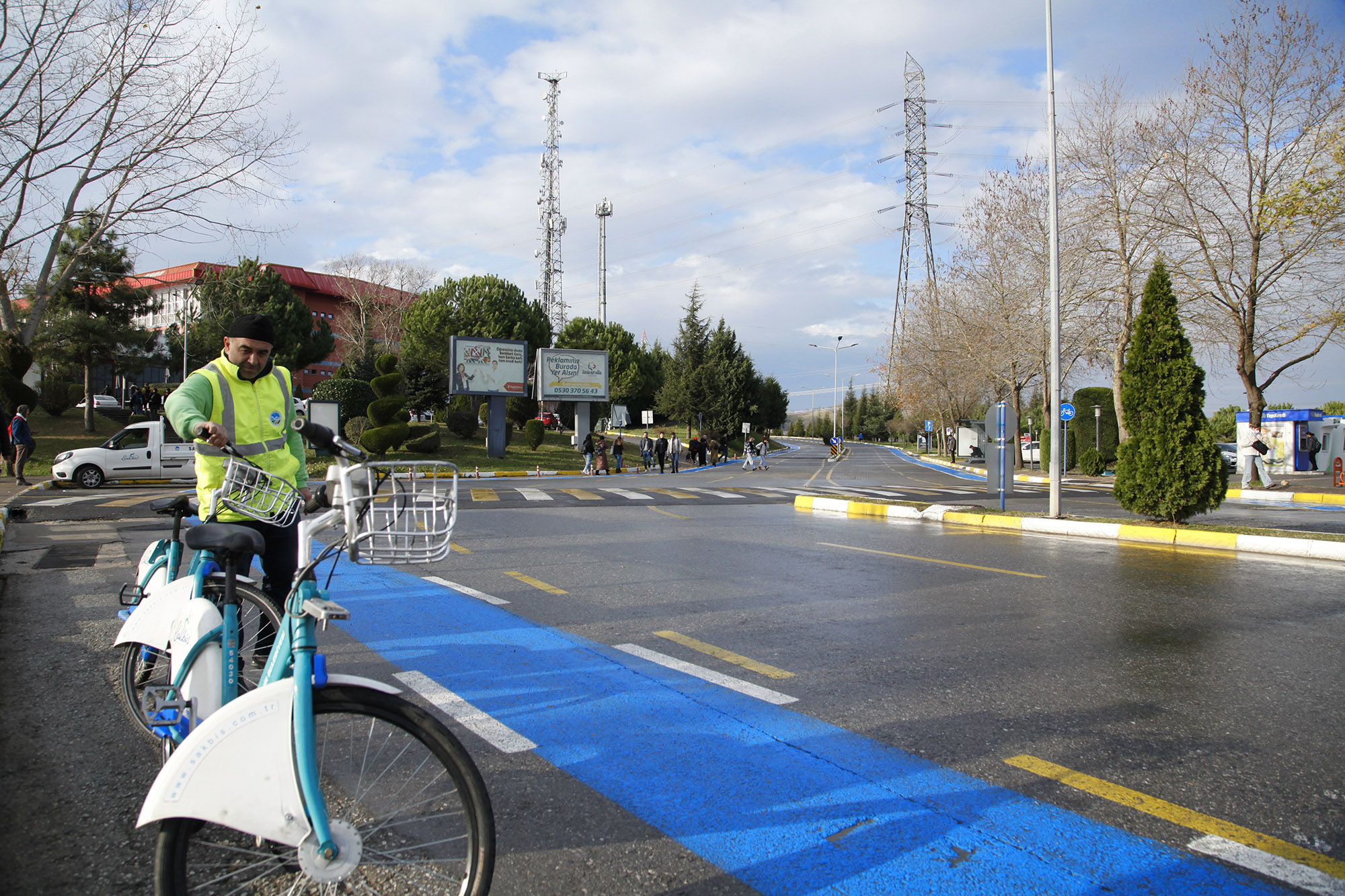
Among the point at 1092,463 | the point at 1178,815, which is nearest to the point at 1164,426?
the point at 1178,815

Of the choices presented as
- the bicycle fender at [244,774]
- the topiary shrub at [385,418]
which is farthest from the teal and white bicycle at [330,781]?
the topiary shrub at [385,418]

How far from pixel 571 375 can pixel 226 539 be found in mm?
39790

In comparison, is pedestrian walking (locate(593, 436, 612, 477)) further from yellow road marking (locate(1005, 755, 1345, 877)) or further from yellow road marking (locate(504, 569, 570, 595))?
yellow road marking (locate(1005, 755, 1345, 877))

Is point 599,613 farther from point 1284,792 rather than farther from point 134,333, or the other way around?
point 134,333

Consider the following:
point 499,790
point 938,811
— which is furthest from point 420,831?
point 938,811

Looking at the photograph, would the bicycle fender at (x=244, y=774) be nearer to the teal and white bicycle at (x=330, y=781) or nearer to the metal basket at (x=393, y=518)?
the teal and white bicycle at (x=330, y=781)

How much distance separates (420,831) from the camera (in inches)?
91.5

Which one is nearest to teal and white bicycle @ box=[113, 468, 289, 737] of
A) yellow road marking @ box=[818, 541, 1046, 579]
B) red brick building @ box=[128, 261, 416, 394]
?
yellow road marking @ box=[818, 541, 1046, 579]

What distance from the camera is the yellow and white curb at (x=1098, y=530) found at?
10258 mm

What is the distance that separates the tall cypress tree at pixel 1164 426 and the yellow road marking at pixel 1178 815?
10.9 m

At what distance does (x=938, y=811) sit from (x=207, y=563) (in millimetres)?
2900

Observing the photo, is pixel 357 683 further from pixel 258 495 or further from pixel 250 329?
pixel 250 329

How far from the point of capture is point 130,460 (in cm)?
2267

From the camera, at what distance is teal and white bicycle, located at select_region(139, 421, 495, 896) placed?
2133 millimetres
